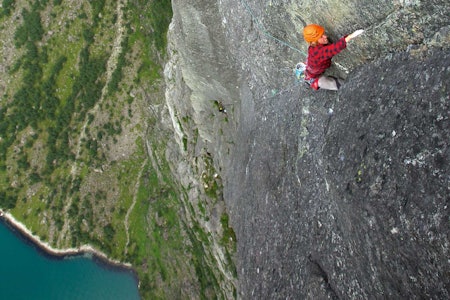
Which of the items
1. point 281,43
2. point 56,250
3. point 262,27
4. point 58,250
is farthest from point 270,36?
point 56,250

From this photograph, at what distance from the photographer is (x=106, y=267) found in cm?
6031

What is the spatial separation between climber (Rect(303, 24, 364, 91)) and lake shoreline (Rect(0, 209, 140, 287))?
164ft

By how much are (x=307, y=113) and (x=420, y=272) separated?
25.4 feet

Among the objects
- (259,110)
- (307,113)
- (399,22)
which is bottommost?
(259,110)

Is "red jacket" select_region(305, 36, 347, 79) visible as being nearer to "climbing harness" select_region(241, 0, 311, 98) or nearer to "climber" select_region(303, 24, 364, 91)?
"climber" select_region(303, 24, 364, 91)

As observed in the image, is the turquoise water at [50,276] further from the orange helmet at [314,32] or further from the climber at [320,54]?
the orange helmet at [314,32]

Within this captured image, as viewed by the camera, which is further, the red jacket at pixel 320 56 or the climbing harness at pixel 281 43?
the climbing harness at pixel 281 43

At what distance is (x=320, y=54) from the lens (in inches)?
516

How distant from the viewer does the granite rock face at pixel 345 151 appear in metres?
9.63

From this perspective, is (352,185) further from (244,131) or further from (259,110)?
(244,131)

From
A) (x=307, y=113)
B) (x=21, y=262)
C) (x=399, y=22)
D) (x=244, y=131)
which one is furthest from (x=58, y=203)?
(x=399, y=22)

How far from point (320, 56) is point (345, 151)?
10.5ft

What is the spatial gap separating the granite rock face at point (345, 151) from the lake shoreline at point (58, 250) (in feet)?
130

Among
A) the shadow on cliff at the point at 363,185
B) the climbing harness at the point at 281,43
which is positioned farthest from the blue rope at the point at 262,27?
the shadow on cliff at the point at 363,185
